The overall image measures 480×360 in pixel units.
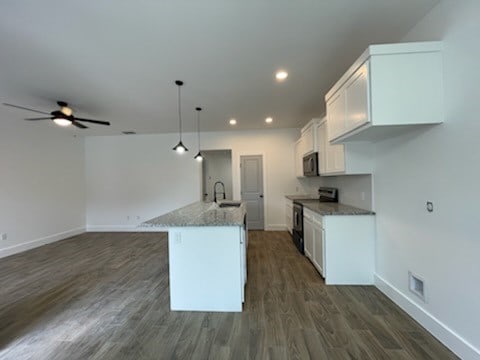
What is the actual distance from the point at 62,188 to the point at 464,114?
7541 millimetres

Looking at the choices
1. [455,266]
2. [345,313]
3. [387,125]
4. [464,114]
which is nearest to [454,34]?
[464,114]

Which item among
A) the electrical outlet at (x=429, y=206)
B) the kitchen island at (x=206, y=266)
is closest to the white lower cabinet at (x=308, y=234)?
the kitchen island at (x=206, y=266)

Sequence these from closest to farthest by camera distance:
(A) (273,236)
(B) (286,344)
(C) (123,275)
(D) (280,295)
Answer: (B) (286,344), (D) (280,295), (C) (123,275), (A) (273,236)

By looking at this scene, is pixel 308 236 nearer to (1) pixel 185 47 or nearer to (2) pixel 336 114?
(2) pixel 336 114

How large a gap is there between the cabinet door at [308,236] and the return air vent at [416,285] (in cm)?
148

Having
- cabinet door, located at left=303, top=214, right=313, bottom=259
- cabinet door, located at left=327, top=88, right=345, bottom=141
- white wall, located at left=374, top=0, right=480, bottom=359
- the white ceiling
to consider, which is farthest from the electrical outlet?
cabinet door, located at left=303, top=214, right=313, bottom=259

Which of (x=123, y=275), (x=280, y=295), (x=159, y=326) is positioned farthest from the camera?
(x=123, y=275)

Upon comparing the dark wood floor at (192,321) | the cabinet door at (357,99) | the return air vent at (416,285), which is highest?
the cabinet door at (357,99)

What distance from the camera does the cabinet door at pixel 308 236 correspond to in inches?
147

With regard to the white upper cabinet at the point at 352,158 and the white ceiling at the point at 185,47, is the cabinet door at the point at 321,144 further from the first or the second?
Result: the white ceiling at the point at 185,47

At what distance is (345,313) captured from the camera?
2.42m

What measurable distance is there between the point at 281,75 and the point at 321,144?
147 cm

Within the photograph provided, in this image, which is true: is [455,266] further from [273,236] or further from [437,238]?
[273,236]

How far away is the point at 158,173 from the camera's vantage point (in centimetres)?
663
